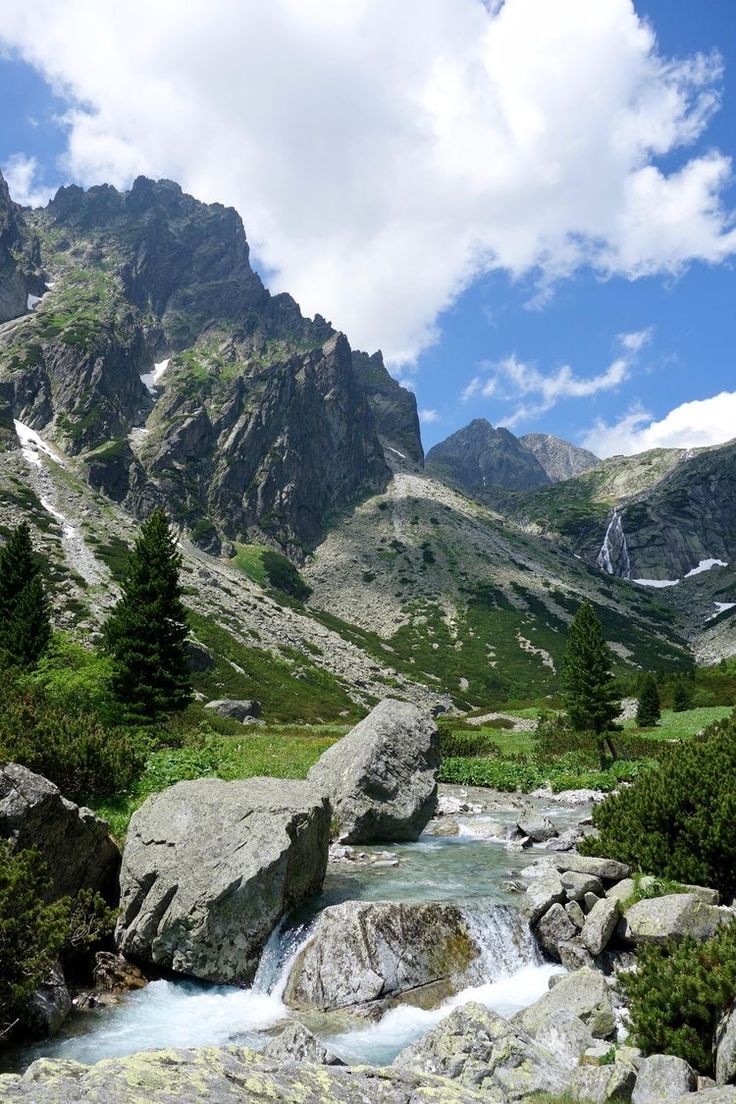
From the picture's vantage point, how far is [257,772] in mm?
24531

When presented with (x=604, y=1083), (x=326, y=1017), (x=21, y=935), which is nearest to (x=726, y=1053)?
(x=604, y=1083)

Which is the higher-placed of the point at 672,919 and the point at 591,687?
the point at 591,687

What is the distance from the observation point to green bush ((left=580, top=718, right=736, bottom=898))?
1373 cm

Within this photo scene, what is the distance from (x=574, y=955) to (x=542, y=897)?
1287 millimetres

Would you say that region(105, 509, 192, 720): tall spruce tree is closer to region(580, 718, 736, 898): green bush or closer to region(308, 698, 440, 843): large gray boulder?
region(308, 698, 440, 843): large gray boulder

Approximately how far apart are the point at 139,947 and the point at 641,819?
11.7 meters

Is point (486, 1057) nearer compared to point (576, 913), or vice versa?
point (486, 1057)

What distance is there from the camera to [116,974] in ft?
40.8

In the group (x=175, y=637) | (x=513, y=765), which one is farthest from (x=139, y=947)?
(x=513, y=765)

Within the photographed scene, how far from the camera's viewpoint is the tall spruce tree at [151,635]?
35.4 m

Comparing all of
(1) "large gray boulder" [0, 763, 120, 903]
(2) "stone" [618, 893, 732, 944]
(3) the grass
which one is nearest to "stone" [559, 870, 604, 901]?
(2) "stone" [618, 893, 732, 944]

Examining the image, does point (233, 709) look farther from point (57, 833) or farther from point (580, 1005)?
point (580, 1005)

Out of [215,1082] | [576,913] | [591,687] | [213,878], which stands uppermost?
[215,1082]

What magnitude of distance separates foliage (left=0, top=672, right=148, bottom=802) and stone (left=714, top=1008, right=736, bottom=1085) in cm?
1384
